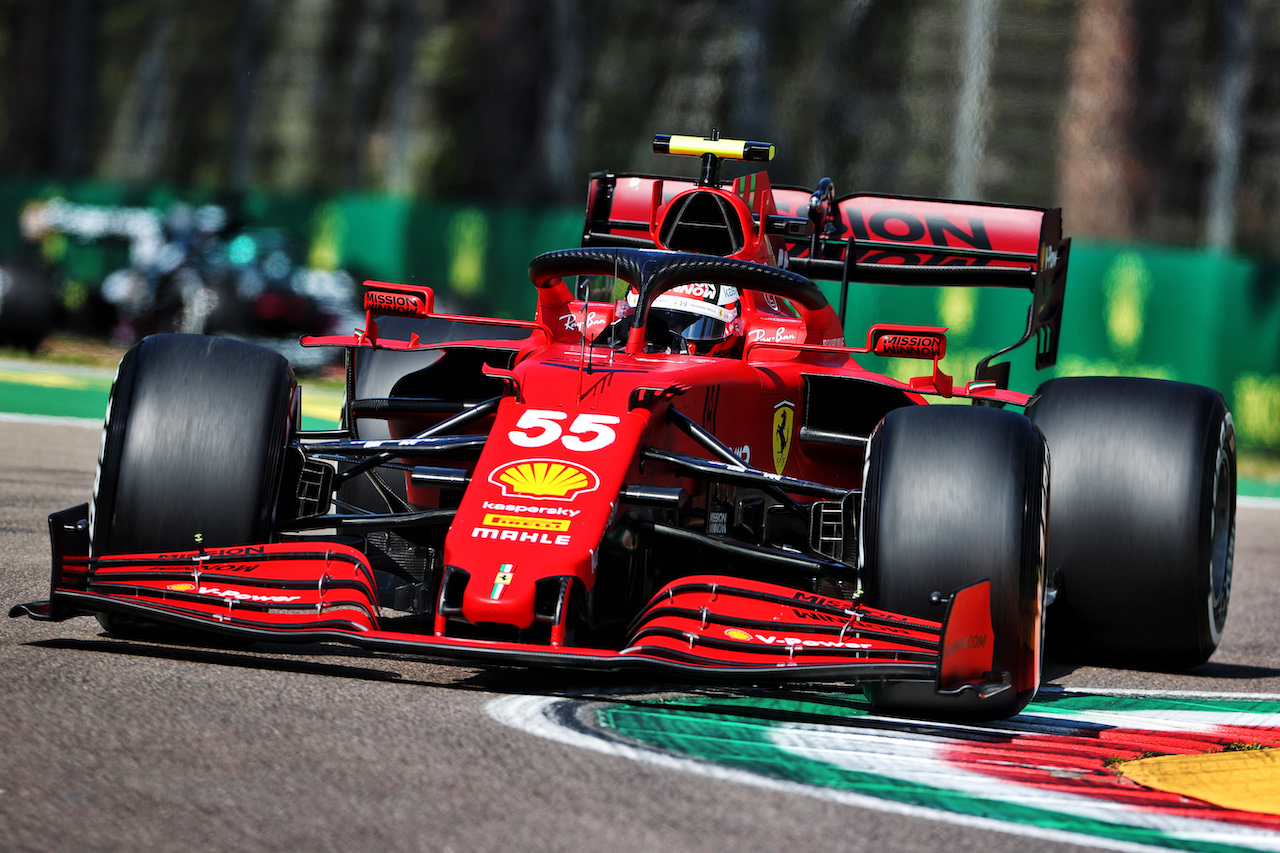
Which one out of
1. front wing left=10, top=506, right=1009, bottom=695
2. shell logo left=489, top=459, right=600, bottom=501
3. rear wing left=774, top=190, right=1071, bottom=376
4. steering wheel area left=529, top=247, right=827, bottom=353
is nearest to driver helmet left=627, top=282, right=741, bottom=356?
steering wheel area left=529, top=247, right=827, bottom=353

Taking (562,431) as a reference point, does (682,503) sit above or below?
below

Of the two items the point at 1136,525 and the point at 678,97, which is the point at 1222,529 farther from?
the point at 678,97

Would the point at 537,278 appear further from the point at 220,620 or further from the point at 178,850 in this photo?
the point at 178,850

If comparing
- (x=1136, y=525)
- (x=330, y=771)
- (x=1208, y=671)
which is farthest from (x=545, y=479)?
(x=1208, y=671)

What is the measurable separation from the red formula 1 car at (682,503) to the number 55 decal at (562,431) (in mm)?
12

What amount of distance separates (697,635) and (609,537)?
1.47 ft

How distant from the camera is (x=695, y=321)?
21.4 feet

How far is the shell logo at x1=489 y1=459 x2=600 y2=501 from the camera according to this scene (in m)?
5.05

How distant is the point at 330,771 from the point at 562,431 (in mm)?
1616

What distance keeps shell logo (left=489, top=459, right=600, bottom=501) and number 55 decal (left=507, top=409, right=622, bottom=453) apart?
0.09 m

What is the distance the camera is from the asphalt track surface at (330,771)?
138 inches

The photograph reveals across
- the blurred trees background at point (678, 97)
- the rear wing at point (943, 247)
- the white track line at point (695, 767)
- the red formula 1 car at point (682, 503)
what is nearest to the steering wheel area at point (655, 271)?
the red formula 1 car at point (682, 503)

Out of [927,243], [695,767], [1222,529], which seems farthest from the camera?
[927,243]

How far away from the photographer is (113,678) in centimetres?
479
